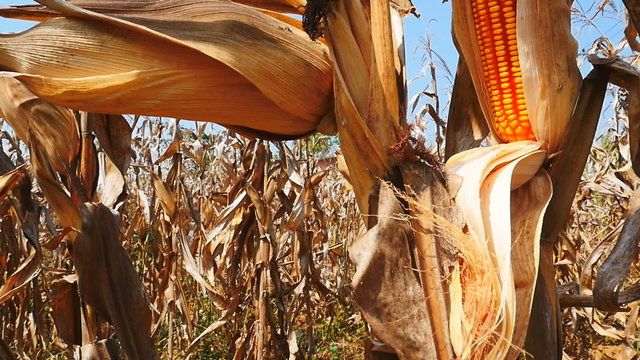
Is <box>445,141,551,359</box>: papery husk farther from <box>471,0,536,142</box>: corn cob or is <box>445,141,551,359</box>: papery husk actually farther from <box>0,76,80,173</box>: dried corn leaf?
<box>0,76,80,173</box>: dried corn leaf

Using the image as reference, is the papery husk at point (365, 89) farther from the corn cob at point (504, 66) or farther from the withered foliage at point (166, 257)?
the withered foliage at point (166, 257)

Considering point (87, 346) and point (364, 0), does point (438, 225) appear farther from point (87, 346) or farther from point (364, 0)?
point (87, 346)

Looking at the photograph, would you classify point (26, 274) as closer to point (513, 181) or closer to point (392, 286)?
point (392, 286)

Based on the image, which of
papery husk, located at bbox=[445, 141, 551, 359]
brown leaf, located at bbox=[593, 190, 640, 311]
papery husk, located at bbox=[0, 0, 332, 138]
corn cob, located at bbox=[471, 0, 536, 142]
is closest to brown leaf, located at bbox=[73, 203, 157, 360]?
papery husk, located at bbox=[0, 0, 332, 138]

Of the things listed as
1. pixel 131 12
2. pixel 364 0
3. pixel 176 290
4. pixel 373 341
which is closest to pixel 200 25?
pixel 131 12

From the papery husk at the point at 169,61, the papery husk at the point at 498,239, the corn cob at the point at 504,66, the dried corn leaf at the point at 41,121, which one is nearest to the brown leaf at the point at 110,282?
the dried corn leaf at the point at 41,121

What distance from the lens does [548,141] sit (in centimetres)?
154

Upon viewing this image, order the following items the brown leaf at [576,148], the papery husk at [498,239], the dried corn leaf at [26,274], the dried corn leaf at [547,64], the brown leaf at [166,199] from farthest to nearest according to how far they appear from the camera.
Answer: the brown leaf at [166,199], the dried corn leaf at [26,274], the brown leaf at [576,148], the dried corn leaf at [547,64], the papery husk at [498,239]

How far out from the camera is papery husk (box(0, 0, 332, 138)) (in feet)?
4.64

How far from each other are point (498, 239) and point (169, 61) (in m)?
0.92

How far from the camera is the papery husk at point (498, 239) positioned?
4.07 feet

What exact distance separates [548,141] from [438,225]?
1.51ft

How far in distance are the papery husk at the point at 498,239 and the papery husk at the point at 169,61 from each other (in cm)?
47

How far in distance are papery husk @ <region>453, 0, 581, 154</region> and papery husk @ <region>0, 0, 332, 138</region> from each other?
54 cm
